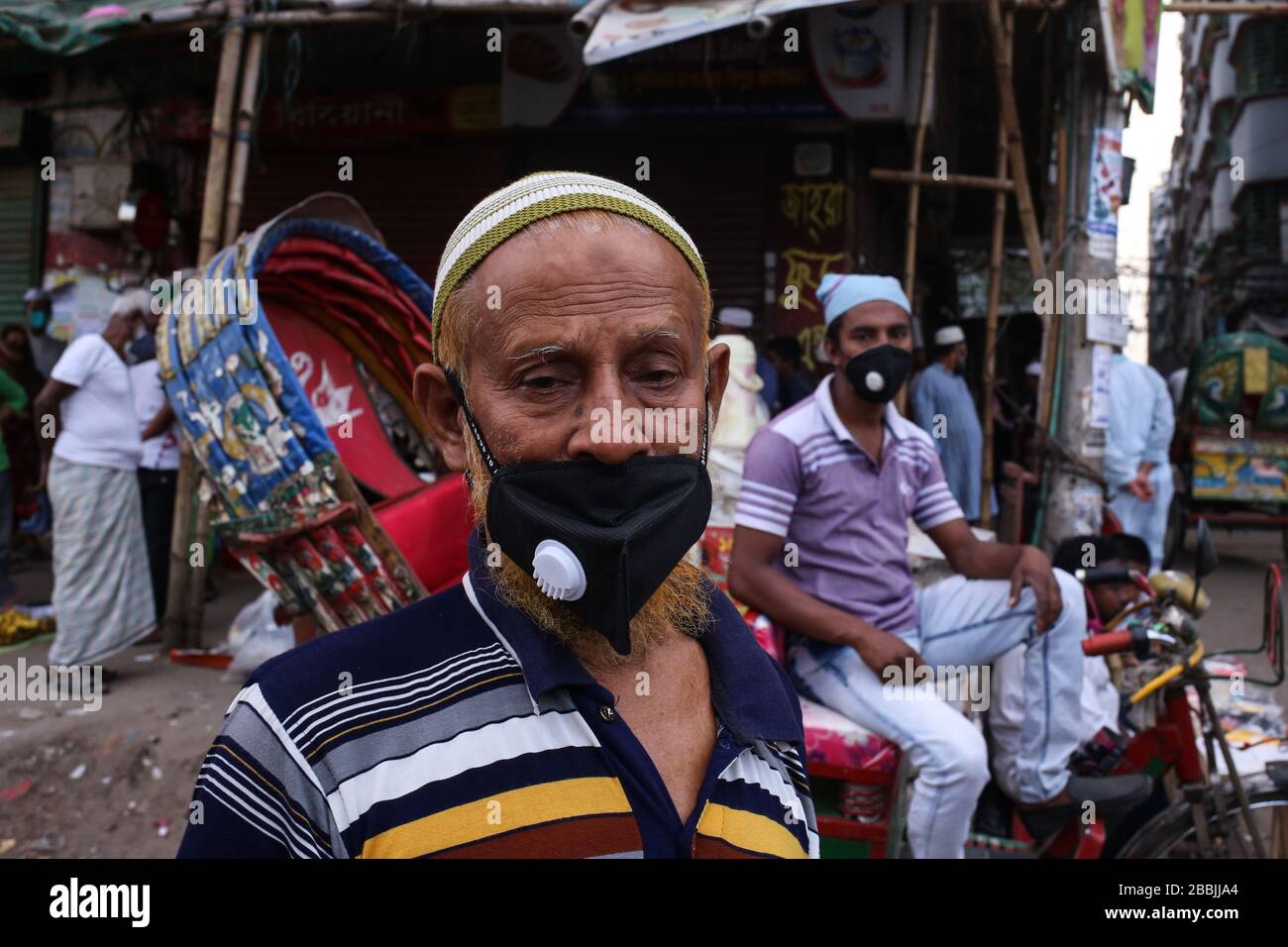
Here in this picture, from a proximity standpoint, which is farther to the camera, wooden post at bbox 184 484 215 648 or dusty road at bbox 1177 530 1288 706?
dusty road at bbox 1177 530 1288 706

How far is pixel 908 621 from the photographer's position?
3.33m

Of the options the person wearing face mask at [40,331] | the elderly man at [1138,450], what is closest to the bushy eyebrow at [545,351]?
the elderly man at [1138,450]

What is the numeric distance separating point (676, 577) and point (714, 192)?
7.55m

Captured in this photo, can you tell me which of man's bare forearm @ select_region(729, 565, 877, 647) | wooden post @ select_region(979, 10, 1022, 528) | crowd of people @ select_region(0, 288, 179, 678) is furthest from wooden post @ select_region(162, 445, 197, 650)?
wooden post @ select_region(979, 10, 1022, 528)

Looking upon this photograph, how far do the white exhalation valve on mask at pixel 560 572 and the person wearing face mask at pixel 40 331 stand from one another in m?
9.27

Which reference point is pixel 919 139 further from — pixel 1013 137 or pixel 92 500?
pixel 92 500

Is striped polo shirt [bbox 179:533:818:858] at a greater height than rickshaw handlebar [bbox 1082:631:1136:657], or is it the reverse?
striped polo shirt [bbox 179:533:818:858]

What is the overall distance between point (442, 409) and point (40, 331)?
9.25 metres

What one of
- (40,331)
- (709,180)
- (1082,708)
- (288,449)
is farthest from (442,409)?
(40,331)

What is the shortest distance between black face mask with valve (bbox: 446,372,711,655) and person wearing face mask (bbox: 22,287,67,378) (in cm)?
922

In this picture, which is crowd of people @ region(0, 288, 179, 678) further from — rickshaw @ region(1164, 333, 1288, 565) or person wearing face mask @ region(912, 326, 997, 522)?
rickshaw @ region(1164, 333, 1288, 565)

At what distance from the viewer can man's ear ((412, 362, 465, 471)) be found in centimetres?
136

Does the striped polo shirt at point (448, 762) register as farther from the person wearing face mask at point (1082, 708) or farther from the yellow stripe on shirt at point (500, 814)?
the person wearing face mask at point (1082, 708)

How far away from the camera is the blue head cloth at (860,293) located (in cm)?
340
